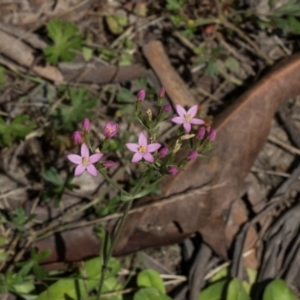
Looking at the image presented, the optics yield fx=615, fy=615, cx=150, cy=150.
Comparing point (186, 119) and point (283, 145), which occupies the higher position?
point (186, 119)

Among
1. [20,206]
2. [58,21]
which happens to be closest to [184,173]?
[20,206]

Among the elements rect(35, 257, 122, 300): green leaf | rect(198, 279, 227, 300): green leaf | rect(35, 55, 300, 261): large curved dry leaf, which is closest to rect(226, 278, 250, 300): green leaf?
rect(198, 279, 227, 300): green leaf

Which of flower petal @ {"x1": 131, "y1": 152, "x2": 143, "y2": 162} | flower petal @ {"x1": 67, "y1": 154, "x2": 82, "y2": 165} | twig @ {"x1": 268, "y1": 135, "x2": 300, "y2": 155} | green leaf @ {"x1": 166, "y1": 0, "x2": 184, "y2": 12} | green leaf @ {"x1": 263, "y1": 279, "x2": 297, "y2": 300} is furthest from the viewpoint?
green leaf @ {"x1": 166, "y1": 0, "x2": 184, "y2": 12}

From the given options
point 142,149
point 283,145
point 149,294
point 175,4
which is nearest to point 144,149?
point 142,149

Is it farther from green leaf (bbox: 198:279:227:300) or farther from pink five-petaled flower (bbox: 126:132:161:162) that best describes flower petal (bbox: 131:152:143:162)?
green leaf (bbox: 198:279:227:300)

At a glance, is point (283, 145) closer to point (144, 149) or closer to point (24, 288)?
point (144, 149)

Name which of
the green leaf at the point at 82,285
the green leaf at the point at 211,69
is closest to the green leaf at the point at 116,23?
the green leaf at the point at 211,69

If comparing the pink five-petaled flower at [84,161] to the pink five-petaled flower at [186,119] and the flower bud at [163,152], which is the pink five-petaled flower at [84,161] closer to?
the flower bud at [163,152]
